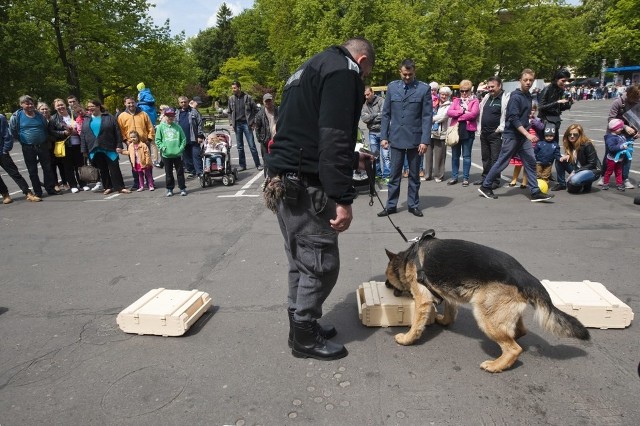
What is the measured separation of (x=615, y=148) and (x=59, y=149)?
12203mm

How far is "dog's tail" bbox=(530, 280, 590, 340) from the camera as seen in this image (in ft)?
8.61

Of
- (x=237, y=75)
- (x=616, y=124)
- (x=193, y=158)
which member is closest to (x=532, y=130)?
(x=616, y=124)

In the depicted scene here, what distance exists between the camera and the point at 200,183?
35.1 feet

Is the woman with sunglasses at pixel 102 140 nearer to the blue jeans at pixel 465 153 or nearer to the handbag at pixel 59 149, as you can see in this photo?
the handbag at pixel 59 149

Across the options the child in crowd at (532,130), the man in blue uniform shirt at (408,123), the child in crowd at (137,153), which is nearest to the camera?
the man in blue uniform shirt at (408,123)

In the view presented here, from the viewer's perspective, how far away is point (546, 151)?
827 cm

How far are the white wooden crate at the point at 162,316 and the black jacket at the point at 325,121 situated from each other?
1673mm

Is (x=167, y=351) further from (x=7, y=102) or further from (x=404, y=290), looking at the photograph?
(x=7, y=102)

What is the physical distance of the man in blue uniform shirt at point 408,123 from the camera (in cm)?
654

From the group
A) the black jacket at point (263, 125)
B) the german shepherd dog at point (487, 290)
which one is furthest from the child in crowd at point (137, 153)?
the german shepherd dog at point (487, 290)

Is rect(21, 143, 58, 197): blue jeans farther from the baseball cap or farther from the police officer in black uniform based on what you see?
the baseball cap

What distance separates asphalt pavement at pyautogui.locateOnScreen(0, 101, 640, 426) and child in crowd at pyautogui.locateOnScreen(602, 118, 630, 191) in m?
1.59

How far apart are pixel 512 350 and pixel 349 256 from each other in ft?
8.56

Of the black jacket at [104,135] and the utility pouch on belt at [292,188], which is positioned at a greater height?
the black jacket at [104,135]
